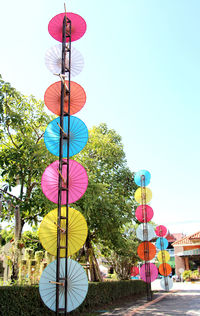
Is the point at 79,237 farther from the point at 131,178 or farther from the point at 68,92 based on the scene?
the point at 131,178

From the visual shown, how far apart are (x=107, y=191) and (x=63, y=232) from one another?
8.12 meters

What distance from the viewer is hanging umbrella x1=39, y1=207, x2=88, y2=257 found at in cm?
534

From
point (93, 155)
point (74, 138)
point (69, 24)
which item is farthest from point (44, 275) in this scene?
point (93, 155)

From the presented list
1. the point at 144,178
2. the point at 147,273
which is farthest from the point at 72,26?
the point at 147,273

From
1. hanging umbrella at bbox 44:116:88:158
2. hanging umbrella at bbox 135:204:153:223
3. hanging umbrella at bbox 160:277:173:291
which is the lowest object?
hanging umbrella at bbox 160:277:173:291

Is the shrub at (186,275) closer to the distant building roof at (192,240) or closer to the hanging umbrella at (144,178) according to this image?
the distant building roof at (192,240)

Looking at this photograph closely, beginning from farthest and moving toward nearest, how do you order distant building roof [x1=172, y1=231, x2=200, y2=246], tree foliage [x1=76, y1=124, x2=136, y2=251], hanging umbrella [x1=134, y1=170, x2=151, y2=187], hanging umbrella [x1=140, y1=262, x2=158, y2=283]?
distant building roof [x1=172, y1=231, x2=200, y2=246] < hanging umbrella [x1=134, y1=170, x2=151, y2=187] < hanging umbrella [x1=140, y1=262, x2=158, y2=283] < tree foliage [x1=76, y1=124, x2=136, y2=251]

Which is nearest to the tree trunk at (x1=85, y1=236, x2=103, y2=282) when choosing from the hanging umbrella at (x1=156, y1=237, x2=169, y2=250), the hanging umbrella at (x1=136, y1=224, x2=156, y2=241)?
the hanging umbrella at (x1=136, y1=224, x2=156, y2=241)

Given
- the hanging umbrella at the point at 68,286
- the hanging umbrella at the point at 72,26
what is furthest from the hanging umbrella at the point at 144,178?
the hanging umbrella at the point at 68,286

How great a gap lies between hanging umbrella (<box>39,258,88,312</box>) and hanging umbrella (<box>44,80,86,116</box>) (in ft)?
10.5

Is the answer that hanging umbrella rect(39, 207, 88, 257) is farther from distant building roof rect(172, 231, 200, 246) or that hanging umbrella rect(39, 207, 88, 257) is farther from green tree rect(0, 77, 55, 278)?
distant building roof rect(172, 231, 200, 246)

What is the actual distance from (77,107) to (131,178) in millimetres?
8760

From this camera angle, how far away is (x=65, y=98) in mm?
6137

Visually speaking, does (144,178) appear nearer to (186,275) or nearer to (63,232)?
(63,232)
